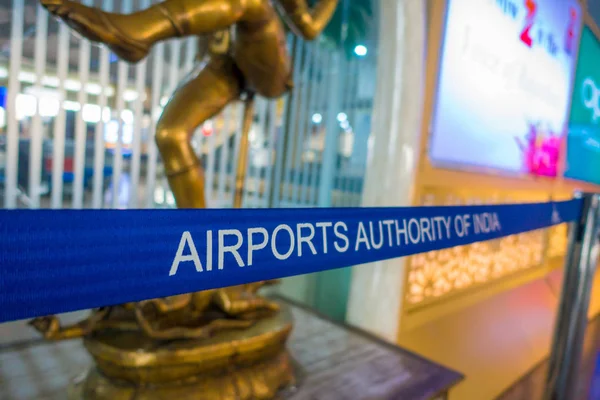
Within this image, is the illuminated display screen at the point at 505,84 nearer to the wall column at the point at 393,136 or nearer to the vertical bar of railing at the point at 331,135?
the wall column at the point at 393,136

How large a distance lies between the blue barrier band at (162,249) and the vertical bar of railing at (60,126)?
888 mm

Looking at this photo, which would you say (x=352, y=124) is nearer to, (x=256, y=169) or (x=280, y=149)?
(x=280, y=149)

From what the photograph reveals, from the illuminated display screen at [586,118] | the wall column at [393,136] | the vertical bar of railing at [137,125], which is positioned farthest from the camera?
the illuminated display screen at [586,118]

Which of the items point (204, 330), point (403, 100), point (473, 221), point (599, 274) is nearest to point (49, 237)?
point (204, 330)

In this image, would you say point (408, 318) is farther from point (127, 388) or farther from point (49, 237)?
point (49, 237)

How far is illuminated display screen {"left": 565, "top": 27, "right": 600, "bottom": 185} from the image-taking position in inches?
101

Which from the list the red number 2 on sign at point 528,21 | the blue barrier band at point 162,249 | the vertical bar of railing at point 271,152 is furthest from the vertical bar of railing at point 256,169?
the red number 2 on sign at point 528,21

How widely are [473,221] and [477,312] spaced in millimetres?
1292

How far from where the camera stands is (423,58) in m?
1.39

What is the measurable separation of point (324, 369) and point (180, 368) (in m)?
0.49

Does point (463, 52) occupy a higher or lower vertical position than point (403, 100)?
higher

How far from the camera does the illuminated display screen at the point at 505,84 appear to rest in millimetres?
1546

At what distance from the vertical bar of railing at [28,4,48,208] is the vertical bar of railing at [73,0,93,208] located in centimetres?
9

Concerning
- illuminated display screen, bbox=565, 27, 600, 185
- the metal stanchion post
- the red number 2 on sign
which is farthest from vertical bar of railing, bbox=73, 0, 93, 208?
illuminated display screen, bbox=565, 27, 600, 185
